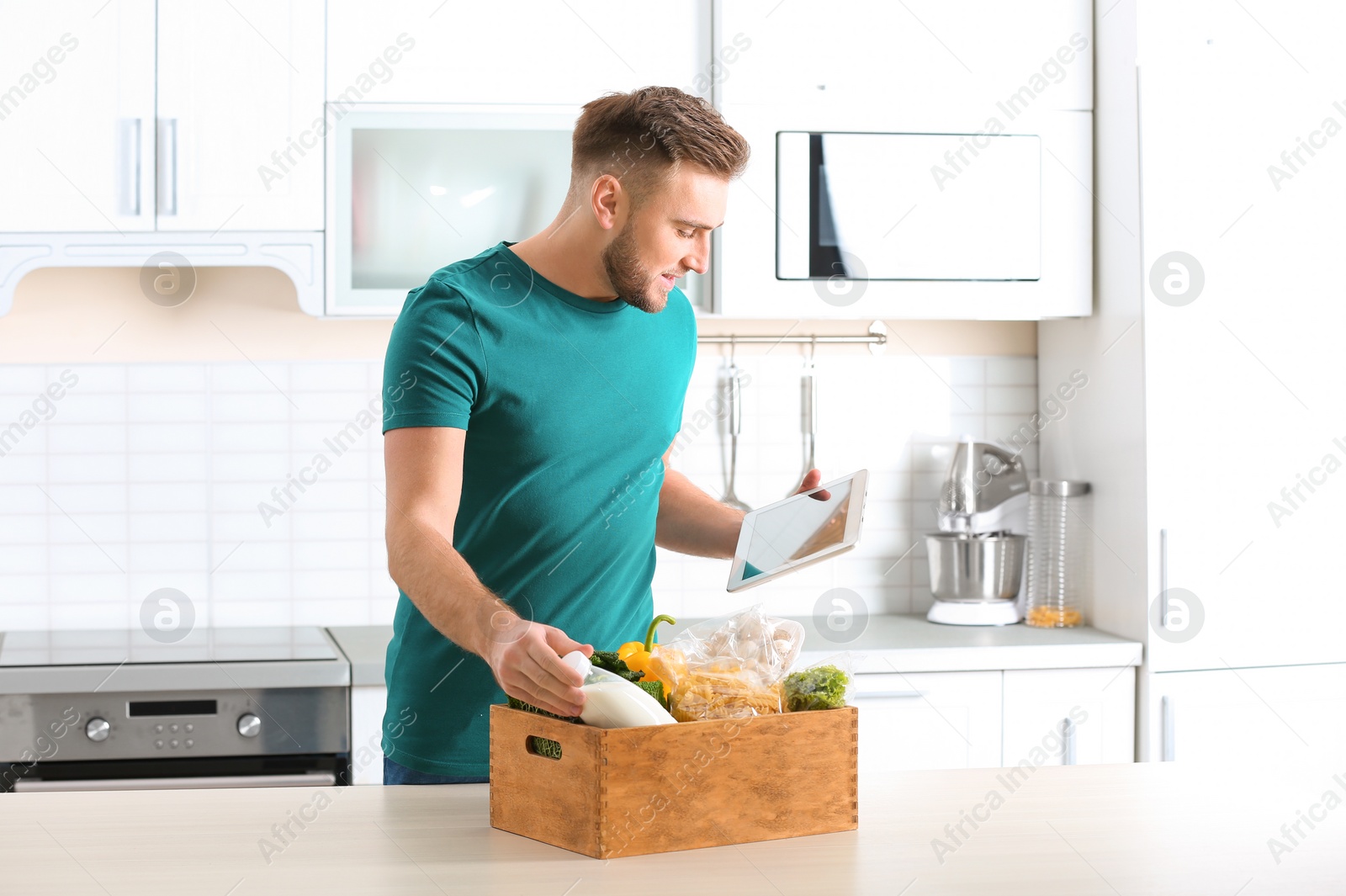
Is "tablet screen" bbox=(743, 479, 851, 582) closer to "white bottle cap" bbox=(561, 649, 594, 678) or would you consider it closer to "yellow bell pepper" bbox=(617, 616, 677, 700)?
"yellow bell pepper" bbox=(617, 616, 677, 700)

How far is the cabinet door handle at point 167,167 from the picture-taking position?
240 centimetres

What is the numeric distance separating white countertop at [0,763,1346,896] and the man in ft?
0.65

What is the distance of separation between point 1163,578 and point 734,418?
942 mm

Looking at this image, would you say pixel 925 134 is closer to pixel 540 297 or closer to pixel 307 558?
pixel 540 297

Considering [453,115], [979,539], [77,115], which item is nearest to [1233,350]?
[979,539]

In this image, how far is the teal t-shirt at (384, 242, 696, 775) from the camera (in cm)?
137

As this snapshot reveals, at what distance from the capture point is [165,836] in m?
1.09

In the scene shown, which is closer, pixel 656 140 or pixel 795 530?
pixel 795 530

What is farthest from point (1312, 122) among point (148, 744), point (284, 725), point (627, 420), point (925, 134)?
point (148, 744)

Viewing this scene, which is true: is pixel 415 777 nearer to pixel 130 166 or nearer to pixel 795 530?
pixel 795 530

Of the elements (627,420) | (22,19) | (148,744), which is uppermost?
(22,19)

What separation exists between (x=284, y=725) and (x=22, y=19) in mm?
1404

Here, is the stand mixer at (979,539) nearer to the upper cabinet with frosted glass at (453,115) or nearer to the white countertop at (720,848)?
the upper cabinet with frosted glass at (453,115)

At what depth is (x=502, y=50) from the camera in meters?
2.46
